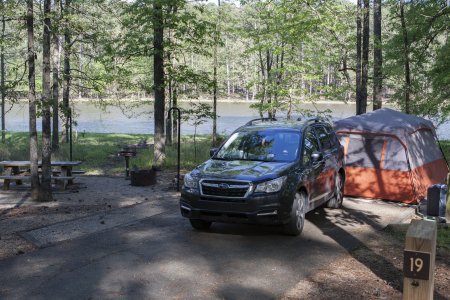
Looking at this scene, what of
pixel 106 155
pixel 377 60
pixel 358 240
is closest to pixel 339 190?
pixel 358 240

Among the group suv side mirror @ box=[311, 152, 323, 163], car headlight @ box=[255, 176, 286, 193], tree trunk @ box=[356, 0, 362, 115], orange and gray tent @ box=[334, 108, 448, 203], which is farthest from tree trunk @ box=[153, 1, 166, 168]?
car headlight @ box=[255, 176, 286, 193]

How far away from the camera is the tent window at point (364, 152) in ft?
37.3

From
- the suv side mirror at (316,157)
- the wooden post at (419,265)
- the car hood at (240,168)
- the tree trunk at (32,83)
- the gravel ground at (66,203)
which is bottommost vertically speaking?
the gravel ground at (66,203)

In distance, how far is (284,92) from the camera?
69.8 ft

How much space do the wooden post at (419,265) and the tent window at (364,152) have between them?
7.91 meters

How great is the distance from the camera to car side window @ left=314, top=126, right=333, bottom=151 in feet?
31.3

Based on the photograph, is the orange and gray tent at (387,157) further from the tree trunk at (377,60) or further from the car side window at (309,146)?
the tree trunk at (377,60)

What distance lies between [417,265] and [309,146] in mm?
5237

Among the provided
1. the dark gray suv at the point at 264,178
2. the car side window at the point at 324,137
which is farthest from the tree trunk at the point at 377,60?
the dark gray suv at the point at 264,178

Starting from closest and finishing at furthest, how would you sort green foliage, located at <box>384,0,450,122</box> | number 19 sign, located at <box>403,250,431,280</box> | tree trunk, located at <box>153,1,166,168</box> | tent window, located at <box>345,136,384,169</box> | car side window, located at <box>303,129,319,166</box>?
number 19 sign, located at <box>403,250,431,280</box> → car side window, located at <box>303,129,319,166</box> → tent window, located at <box>345,136,384,169</box> → green foliage, located at <box>384,0,450,122</box> → tree trunk, located at <box>153,1,166,168</box>

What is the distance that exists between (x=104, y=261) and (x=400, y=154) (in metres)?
7.41

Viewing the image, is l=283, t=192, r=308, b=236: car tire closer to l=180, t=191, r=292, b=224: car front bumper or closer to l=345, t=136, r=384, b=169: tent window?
l=180, t=191, r=292, b=224: car front bumper

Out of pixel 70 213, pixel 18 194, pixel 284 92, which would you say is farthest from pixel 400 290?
pixel 284 92

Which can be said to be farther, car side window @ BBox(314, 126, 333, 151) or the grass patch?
the grass patch
